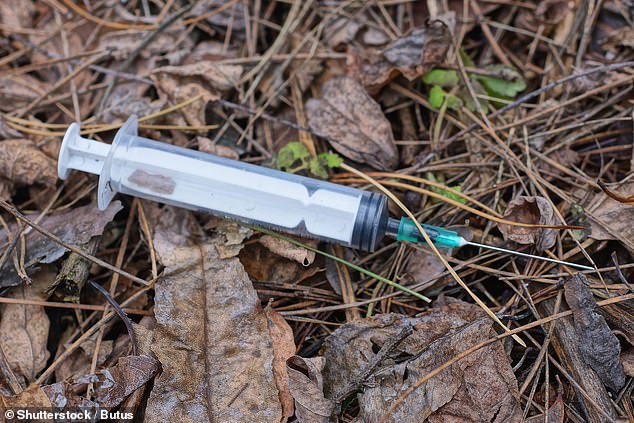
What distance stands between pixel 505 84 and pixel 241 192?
1167 mm

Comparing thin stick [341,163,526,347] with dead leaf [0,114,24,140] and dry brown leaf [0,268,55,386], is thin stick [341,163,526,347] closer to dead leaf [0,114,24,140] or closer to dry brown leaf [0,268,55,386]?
dry brown leaf [0,268,55,386]

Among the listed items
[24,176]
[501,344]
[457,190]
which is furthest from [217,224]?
[501,344]

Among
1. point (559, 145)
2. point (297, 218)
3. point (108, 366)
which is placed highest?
point (559, 145)

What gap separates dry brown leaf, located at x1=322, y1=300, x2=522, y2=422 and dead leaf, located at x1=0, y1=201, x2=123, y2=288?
0.91 meters

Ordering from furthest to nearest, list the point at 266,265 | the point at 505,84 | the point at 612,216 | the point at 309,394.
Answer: the point at 505,84
the point at 266,265
the point at 612,216
the point at 309,394

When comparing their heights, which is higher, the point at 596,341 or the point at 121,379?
the point at 596,341

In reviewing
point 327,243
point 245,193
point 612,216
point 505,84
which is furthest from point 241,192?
point 612,216

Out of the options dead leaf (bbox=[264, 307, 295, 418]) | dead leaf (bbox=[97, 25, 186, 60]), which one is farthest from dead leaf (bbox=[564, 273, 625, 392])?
dead leaf (bbox=[97, 25, 186, 60])

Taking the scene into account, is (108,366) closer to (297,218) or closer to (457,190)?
(297,218)

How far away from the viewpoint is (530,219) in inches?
72.9

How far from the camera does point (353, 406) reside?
1.62 m

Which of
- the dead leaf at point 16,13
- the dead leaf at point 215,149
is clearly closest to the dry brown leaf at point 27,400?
the dead leaf at point 215,149

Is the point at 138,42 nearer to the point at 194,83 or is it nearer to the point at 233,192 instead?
the point at 194,83

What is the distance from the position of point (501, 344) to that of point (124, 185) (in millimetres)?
1399
